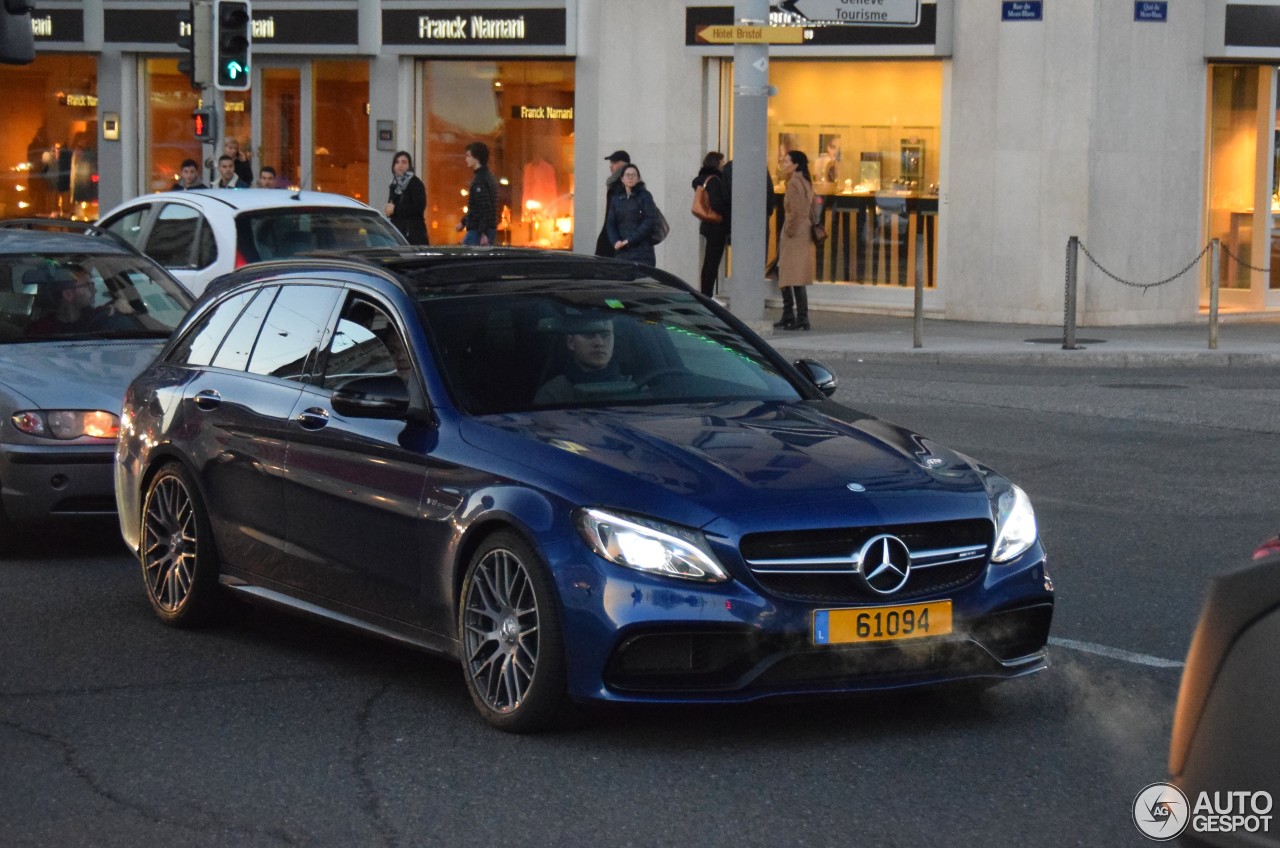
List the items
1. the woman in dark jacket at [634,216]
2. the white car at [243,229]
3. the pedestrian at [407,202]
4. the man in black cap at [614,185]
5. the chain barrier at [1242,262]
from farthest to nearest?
1. the chain barrier at [1242,262]
2. the pedestrian at [407,202]
3. the man in black cap at [614,185]
4. the woman in dark jacket at [634,216]
5. the white car at [243,229]

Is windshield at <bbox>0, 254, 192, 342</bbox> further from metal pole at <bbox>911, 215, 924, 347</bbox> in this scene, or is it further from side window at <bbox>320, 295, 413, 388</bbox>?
metal pole at <bbox>911, 215, 924, 347</bbox>

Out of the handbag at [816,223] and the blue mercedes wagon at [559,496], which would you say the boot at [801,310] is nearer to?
the handbag at [816,223]

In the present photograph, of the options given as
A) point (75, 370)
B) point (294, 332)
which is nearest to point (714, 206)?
point (75, 370)

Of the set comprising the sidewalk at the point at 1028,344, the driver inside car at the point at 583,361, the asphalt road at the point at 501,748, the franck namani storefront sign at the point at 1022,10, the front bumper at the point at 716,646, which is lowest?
the asphalt road at the point at 501,748

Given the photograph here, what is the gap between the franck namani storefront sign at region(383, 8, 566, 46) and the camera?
2659 centimetres

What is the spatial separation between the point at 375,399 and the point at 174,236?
31.2 feet

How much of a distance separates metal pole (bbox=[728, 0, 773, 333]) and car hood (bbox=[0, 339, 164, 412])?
11332 millimetres

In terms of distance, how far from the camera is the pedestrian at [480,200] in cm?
2230

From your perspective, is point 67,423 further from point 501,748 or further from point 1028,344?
point 1028,344

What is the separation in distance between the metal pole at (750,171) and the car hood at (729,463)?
1444cm

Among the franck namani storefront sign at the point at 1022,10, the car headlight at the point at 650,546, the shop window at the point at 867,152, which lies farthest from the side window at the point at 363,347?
the shop window at the point at 867,152

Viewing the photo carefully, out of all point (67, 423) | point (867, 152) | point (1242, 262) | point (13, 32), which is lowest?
point (67, 423)

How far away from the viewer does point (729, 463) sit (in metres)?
6.23

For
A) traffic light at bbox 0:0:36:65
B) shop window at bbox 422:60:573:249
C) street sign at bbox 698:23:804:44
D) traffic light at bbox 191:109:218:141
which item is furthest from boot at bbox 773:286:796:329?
traffic light at bbox 0:0:36:65
